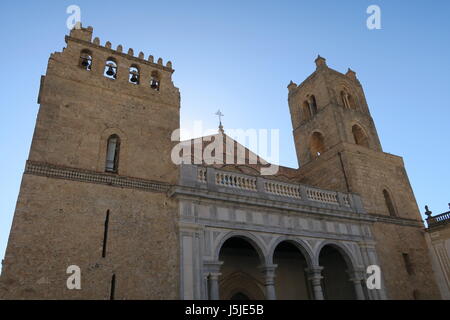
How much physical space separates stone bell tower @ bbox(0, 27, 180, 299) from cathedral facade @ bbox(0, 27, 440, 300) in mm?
32

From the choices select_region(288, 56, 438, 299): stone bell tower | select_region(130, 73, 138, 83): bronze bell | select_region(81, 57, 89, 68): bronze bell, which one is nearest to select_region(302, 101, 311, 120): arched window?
select_region(288, 56, 438, 299): stone bell tower

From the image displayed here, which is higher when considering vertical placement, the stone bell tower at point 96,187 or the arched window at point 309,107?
the arched window at point 309,107

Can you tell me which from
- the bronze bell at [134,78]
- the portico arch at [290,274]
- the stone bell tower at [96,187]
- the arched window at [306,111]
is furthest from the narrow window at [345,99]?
the bronze bell at [134,78]

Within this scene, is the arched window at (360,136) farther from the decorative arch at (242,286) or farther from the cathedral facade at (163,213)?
the decorative arch at (242,286)

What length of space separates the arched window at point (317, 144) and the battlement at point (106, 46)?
31.6ft

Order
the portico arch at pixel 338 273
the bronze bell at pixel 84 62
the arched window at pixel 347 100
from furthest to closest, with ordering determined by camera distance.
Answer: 1. the arched window at pixel 347 100
2. the portico arch at pixel 338 273
3. the bronze bell at pixel 84 62

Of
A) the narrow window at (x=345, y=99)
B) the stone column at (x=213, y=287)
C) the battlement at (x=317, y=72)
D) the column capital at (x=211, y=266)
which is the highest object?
the battlement at (x=317, y=72)

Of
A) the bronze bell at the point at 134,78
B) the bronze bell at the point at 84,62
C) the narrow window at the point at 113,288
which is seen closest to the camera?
the narrow window at the point at 113,288

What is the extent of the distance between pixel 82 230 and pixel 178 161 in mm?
4265

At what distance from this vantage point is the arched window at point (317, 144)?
803 inches

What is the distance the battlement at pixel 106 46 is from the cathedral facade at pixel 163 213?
0.04 meters

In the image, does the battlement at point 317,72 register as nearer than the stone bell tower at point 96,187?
No
